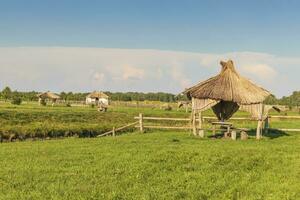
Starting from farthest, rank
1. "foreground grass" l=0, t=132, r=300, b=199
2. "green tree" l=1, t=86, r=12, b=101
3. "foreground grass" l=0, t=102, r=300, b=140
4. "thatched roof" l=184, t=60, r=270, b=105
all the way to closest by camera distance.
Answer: "green tree" l=1, t=86, r=12, b=101 → "foreground grass" l=0, t=102, r=300, b=140 → "thatched roof" l=184, t=60, r=270, b=105 → "foreground grass" l=0, t=132, r=300, b=199

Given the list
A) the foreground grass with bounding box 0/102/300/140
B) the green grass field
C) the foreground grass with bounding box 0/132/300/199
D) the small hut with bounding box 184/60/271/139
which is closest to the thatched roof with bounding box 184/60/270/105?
the small hut with bounding box 184/60/271/139

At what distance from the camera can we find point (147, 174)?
14172 millimetres

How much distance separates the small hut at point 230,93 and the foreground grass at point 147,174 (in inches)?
390

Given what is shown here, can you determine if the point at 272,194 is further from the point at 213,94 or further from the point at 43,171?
the point at 213,94

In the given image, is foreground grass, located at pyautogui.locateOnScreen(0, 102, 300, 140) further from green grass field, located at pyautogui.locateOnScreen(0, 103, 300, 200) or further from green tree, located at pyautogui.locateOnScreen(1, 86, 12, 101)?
green tree, located at pyautogui.locateOnScreen(1, 86, 12, 101)

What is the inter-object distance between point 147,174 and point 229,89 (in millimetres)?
16887

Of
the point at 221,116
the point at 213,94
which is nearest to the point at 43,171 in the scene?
the point at 213,94

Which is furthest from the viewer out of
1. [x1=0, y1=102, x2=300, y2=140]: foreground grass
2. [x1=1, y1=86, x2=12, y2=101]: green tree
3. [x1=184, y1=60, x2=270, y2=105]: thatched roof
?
[x1=1, y1=86, x2=12, y2=101]: green tree

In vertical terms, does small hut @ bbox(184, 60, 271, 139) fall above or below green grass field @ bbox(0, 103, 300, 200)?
above

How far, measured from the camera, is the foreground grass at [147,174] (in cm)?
1173

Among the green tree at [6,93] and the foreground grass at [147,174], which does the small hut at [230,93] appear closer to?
the foreground grass at [147,174]

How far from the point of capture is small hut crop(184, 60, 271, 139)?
1160 inches

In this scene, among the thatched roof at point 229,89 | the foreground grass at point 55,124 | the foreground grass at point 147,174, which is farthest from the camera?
the foreground grass at point 55,124

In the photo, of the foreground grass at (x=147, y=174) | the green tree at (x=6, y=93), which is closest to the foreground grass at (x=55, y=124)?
the foreground grass at (x=147, y=174)
